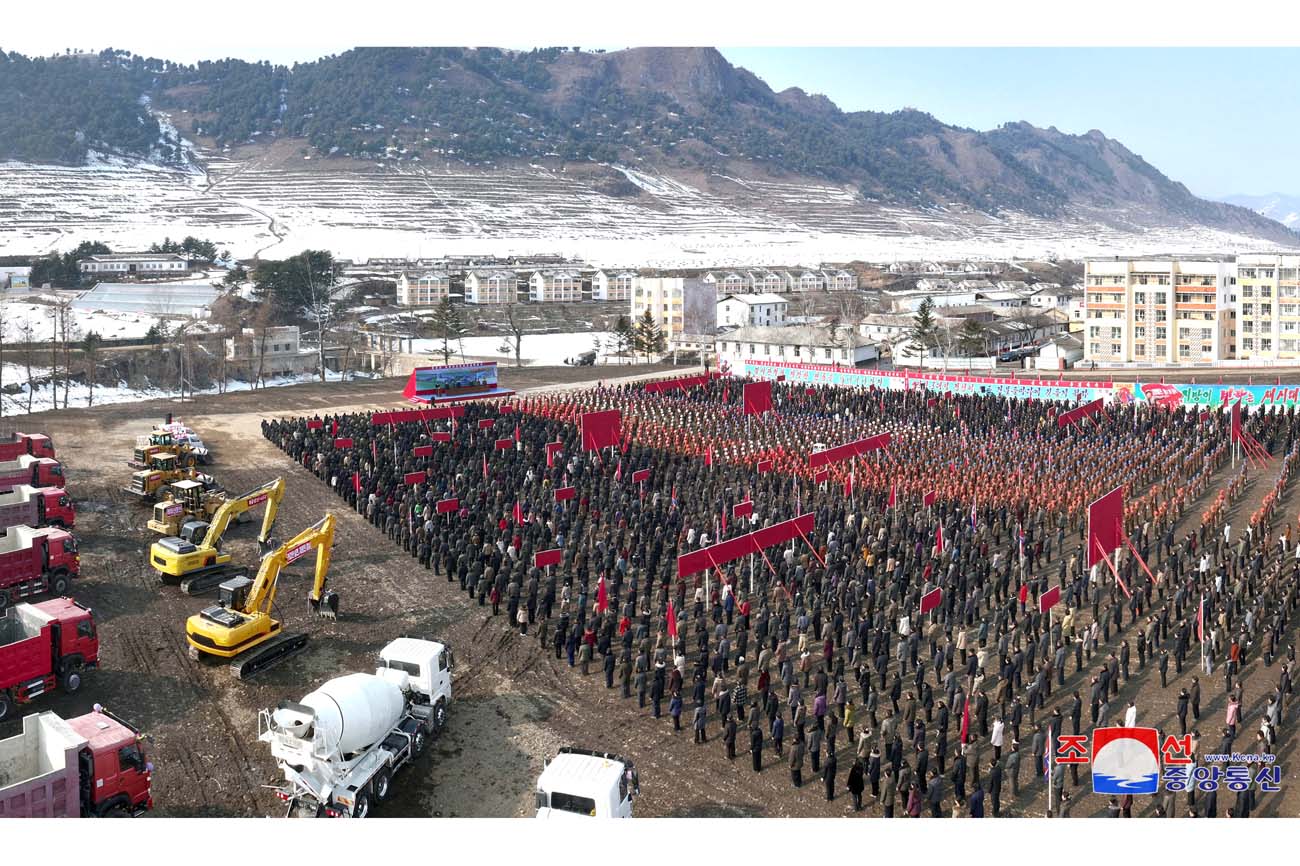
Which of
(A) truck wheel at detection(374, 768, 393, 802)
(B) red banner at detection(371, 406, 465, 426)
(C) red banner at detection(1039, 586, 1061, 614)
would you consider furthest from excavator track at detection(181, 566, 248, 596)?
(C) red banner at detection(1039, 586, 1061, 614)

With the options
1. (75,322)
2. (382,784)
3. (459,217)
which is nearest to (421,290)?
(75,322)

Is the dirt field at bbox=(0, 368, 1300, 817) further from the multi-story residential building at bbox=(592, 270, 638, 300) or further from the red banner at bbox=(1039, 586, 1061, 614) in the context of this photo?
the multi-story residential building at bbox=(592, 270, 638, 300)

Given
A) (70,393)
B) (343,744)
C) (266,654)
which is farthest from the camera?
(70,393)

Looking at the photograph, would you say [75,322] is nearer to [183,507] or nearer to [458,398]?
[458,398]

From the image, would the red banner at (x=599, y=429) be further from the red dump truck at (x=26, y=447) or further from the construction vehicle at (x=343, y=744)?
the construction vehicle at (x=343, y=744)

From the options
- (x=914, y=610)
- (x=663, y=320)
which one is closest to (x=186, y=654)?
(x=914, y=610)

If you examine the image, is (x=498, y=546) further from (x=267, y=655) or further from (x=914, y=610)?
(x=914, y=610)

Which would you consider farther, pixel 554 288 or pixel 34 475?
pixel 554 288
